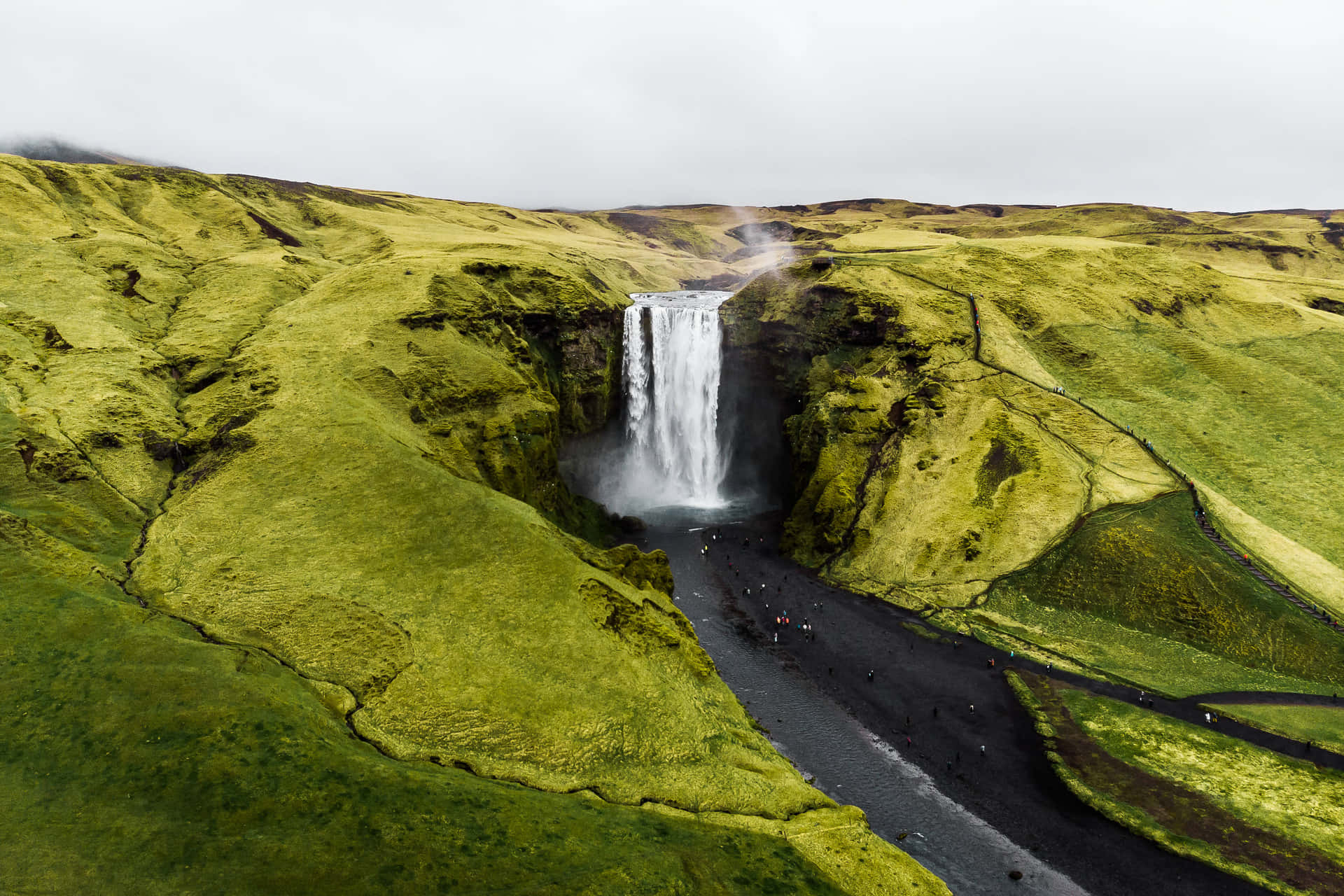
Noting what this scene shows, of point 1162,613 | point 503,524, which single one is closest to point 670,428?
point 503,524

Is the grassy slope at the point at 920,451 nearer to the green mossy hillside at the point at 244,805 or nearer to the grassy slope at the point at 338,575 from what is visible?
the grassy slope at the point at 338,575

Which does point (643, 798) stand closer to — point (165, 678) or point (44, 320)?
point (165, 678)

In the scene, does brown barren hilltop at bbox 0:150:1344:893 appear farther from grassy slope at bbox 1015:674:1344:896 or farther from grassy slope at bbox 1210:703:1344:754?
grassy slope at bbox 1210:703:1344:754

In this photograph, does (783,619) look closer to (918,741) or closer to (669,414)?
(918,741)

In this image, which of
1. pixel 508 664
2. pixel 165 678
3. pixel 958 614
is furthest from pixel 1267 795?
pixel 165 678

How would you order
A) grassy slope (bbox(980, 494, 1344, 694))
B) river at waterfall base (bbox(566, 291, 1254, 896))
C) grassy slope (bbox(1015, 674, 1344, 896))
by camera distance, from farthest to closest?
1. grassy slope (bbox(980, 494, 1344, 694))
2. river at waterfall base (bbox(566, 291, 1254, 896))
3. grassy slope (bbox(1015, 674, 1344, 896))

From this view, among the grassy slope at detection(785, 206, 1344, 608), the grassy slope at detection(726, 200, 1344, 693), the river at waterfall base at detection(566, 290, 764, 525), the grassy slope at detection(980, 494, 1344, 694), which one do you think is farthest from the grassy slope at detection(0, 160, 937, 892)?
the grassy slope at detection(785, 206, 1344, 608)
